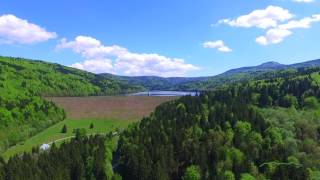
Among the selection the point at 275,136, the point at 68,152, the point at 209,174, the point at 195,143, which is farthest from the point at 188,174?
the point at 275,136

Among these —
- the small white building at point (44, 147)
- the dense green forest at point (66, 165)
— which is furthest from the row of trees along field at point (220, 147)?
the small white building at point (44, 147)

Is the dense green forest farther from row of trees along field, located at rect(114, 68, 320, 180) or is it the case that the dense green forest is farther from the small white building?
the small white building

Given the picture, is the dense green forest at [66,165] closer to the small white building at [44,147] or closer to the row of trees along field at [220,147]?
the row of trees along field at [220,147]

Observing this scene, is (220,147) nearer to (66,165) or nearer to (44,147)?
(66,165)

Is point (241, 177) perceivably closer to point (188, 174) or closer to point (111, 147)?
point (188, 174)

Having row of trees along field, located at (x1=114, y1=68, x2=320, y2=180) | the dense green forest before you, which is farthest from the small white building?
row of trees along field, located at (x1=114, y1=68, x2=320, y2=180)

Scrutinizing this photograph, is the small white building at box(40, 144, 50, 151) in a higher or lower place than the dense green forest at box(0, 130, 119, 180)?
lower

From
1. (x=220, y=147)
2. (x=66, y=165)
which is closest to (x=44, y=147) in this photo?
(x=66, y=165)

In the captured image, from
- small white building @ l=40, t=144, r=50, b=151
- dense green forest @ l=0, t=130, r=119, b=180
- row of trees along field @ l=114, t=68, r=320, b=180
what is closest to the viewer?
dense green forest @ l=0, t=130, r=119, b=180
